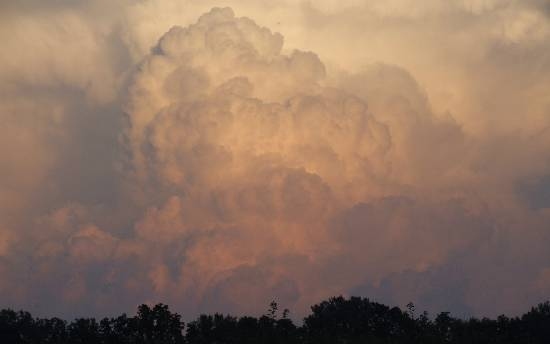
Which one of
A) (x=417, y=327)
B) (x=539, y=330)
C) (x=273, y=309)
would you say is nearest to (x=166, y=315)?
(x=273, y=309)

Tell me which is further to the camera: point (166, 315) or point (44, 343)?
point (44, 343)

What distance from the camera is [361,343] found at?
6225 inches

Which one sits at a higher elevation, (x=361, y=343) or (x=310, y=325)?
(x=310, y=325)

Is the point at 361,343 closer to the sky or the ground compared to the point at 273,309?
closer to the ground

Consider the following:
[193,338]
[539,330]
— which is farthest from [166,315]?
[539,330]

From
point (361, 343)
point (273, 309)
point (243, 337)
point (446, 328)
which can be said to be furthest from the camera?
point (446, 328)

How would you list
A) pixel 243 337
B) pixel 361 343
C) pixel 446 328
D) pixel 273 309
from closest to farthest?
pixel 361 343
pixel 243 337
pixel 273 309
pixel 446 328

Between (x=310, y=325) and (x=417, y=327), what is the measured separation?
23248 mm

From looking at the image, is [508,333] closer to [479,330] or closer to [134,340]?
[479,330]

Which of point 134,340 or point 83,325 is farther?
point 83,325

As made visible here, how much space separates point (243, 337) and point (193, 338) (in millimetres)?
11390

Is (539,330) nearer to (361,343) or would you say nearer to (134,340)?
(361,343)

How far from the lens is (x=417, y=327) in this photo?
19962 centimetres

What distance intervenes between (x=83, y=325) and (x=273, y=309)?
39876mm
